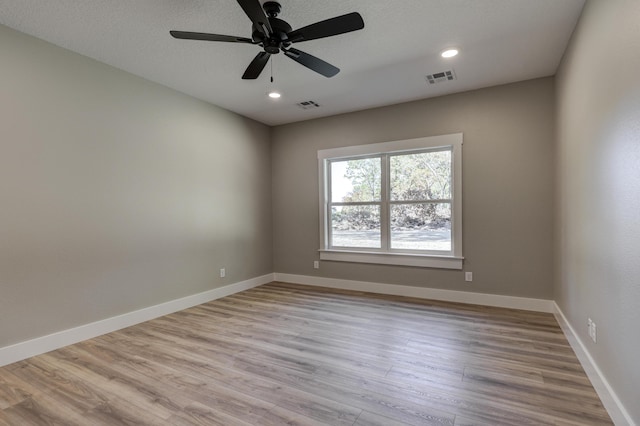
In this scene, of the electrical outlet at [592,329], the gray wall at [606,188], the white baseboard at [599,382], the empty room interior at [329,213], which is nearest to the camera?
the gray wall at [606,188]

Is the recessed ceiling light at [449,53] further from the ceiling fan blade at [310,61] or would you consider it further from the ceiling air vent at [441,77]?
the ceiling fan blade at [310,61]

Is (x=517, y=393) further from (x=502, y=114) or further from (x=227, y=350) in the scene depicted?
(x=502, y=114)

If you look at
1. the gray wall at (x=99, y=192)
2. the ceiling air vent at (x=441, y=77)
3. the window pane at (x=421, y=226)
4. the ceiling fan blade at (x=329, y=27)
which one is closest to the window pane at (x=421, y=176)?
the window pane at (x=421, y=226)

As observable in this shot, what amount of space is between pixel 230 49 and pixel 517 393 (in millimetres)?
3581

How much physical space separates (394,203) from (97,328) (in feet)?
12.7

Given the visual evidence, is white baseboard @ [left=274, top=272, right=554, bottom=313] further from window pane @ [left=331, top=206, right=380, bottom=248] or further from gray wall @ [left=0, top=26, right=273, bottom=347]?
gray wall @ [left=0, top=26, right=273, bottom=347]

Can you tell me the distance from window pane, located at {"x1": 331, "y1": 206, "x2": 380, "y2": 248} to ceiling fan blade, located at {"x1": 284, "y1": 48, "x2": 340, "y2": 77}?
2.56 metres

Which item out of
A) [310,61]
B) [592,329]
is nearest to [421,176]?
[310,61]

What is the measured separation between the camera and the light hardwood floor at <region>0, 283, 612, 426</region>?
1867 mm

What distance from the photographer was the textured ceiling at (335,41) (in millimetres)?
2426

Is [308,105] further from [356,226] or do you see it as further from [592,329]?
[592,329]

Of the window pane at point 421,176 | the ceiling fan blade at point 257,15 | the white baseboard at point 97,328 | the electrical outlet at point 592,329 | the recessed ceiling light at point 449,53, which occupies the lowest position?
the white baseboard at point 97,328

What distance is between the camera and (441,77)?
3699 millimetres

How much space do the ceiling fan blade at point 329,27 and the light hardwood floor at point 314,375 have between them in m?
2.43
